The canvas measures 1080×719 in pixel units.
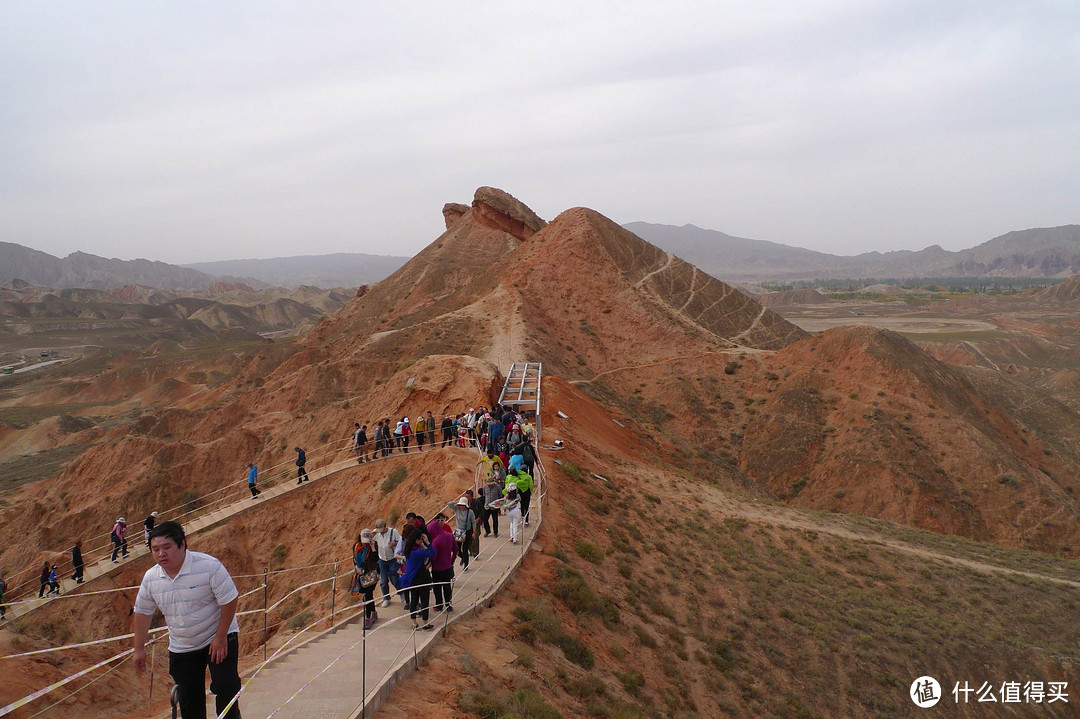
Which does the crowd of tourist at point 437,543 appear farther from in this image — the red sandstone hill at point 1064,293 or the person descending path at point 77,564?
the red sandstone hill at point 1064,293

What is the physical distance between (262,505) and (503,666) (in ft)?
47.3

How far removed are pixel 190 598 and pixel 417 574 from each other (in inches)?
140

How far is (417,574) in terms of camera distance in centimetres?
772

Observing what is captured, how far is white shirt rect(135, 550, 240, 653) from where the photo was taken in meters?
4.43

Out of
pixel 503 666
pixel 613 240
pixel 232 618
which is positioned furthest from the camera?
pixel 613 240

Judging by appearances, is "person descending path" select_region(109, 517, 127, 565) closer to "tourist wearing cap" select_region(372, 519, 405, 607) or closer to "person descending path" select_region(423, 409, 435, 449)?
"person descending path" select_region(423, 409, 435, 449)

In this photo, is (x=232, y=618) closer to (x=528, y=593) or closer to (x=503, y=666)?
(x=503, y=666)

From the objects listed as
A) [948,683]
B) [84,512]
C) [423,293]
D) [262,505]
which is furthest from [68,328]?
[948,683]

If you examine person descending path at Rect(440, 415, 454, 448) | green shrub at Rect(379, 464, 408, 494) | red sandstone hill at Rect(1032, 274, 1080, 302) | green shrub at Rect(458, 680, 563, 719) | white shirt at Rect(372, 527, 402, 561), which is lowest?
green shrub at Rect(379, 464, 408, 494)

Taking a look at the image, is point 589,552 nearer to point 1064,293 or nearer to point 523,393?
point 523,393

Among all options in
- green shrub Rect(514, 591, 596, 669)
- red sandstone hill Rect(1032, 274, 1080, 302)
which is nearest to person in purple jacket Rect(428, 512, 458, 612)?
green shrub Rect(514, 591, 596, 669)

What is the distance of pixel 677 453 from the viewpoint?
27.5m

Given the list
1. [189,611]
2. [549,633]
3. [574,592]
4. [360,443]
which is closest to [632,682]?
[549,633]

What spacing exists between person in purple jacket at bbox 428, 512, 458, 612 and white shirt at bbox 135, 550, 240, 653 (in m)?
3.55
